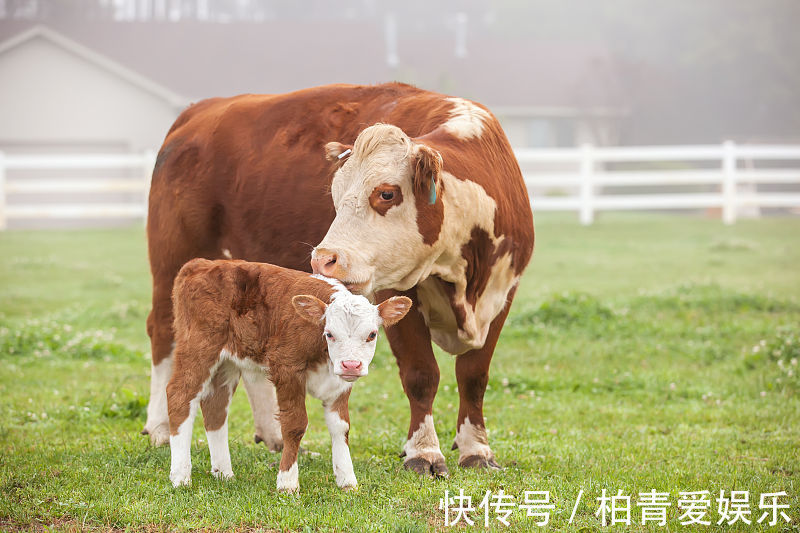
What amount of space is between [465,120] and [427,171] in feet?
3.68

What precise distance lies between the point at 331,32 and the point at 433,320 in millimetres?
38979

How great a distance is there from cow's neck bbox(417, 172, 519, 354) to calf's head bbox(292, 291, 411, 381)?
761 mm

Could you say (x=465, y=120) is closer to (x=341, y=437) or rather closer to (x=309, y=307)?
(x=309, y=307)

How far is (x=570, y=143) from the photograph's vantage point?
Result: 41.3m

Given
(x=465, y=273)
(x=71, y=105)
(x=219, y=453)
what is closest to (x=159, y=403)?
(x=219, y=453)

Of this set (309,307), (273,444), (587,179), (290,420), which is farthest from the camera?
(587,179)

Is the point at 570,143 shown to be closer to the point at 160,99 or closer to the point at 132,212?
the point at 160,99

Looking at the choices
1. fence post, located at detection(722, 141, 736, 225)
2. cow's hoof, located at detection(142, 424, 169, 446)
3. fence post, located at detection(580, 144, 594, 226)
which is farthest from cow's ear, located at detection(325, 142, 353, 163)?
fence post, located at detection(722, 141, 736, 225)

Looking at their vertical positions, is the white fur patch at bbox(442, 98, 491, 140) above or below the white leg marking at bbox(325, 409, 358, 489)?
above

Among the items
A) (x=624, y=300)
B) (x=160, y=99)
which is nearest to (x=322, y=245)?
(x=624, y=300)

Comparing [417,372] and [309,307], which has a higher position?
[309,307]

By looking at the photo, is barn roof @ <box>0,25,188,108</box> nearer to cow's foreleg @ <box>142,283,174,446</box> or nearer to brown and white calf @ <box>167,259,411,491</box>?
cow's foreleg @ <box>142,283,174,446</box>

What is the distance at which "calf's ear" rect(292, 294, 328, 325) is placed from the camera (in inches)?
188

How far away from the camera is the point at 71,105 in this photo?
3541cm
